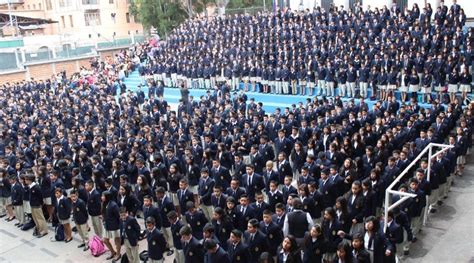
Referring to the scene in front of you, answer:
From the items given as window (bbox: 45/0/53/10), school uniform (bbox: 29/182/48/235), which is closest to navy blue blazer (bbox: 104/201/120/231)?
school uniform (bbox: 29/182/48/235)

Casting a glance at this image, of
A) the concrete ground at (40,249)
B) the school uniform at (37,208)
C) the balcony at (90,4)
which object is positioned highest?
the balcony at (90,4)

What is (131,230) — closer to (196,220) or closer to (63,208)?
(196,220)

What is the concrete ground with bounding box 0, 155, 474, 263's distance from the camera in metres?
7.44

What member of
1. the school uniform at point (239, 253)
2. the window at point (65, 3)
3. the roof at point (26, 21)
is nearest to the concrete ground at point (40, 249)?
the school uniform at point (239, 253)

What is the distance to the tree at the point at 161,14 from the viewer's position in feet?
119

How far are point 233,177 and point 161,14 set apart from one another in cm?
3067

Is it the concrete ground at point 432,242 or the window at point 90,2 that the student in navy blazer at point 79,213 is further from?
the window at point 90,2

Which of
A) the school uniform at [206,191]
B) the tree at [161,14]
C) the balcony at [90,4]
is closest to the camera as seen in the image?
the school uniform at [206,191]

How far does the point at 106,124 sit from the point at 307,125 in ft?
20.7

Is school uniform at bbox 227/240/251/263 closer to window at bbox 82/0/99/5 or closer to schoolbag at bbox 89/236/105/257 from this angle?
schoolbag at bbox 89/236/105/257

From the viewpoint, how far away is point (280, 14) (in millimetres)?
24359

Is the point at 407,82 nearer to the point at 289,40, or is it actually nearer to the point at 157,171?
the point at 289,40

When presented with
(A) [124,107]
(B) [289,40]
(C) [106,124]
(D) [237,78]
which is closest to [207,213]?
(C) [106,124]

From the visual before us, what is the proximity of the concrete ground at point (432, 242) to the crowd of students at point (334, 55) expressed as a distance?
6.16 m
